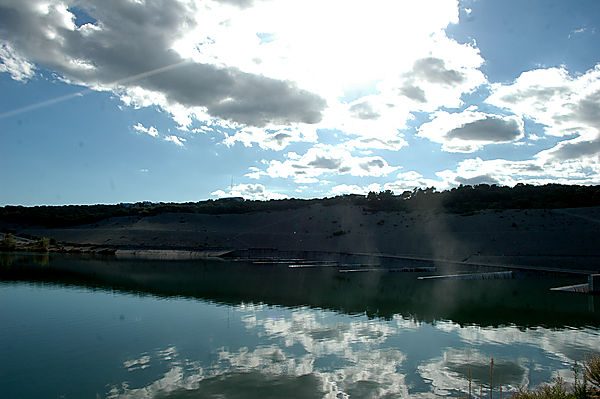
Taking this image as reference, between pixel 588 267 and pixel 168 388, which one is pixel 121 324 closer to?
pixel 168 388

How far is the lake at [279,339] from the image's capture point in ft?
33.6

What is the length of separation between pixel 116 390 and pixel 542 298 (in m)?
21.9

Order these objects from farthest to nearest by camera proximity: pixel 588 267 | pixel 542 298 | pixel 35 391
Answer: pixel 588 267
pixel 542 298
pixel 35 391

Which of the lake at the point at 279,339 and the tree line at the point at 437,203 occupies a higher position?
the tree line at the point at 437,203

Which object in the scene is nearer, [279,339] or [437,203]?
[279,339]

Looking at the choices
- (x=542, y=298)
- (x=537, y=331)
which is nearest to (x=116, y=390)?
(x=537, y=331)

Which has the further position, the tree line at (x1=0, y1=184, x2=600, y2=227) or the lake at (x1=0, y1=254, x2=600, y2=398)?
the tree line at (x1=0, y1=184, x2=600, y2=227)

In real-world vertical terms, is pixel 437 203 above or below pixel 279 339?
above

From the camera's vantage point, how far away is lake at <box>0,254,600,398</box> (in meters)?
10.2

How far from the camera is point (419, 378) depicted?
10.8m

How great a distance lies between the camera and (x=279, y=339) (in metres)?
14.4

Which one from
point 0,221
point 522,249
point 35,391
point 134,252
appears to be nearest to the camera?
point 35,391

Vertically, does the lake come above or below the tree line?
below

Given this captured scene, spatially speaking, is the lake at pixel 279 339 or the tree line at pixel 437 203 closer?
the lake at pixel 279 339
